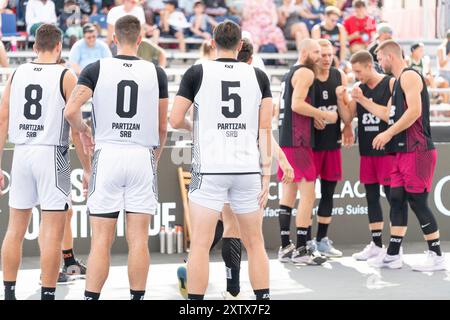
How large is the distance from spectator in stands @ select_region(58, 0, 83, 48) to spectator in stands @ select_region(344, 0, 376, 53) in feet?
15.3

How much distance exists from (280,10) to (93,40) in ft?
18.3

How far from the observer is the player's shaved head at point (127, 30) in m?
7.22

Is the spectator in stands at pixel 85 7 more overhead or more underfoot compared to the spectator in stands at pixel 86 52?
more overhead

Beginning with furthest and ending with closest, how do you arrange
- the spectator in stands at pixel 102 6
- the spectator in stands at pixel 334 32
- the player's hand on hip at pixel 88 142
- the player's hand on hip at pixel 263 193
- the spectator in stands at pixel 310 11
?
the spectator in stands at pixel 310 11
the spectator in stands at pixel 334 32
the spectator in stands at pixel 102 6
the player's hand on hip at pixel 88 142
the player's hand on hip at pixel 263 193

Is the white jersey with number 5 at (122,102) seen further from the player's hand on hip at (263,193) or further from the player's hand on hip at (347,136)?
the player's hand on hip at (347,136)

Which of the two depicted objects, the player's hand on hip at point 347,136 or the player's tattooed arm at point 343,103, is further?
the player's hand on hip at point 347,136

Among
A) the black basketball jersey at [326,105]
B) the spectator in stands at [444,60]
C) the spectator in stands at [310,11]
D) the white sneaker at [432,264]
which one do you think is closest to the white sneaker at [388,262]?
the white sneaker at [432,264]

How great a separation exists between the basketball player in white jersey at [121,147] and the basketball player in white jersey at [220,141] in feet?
0.85

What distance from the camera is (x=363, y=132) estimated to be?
10.7m

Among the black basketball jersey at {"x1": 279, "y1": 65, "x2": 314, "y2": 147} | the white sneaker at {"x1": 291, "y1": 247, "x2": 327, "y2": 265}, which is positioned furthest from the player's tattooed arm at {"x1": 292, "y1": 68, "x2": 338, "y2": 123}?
the white sneaker at {"x1": 291, "y1": 247, "x2": 327, "y2": 265}

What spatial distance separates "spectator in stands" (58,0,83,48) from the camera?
16.4m

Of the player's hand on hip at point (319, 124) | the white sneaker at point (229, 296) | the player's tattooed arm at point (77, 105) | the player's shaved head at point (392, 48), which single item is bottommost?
the white sneaker at point (229, 296)
